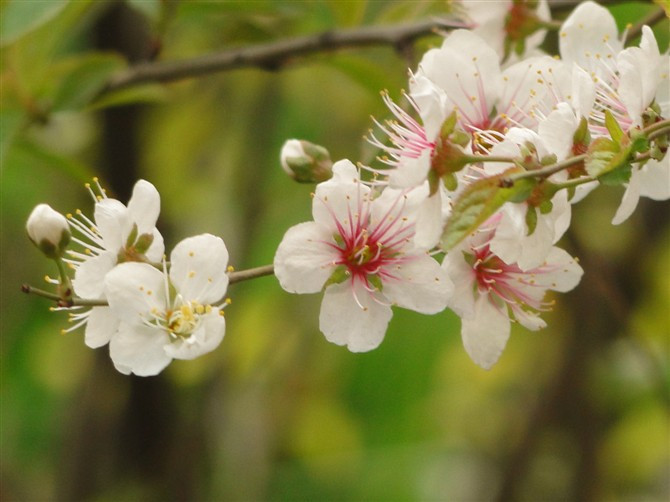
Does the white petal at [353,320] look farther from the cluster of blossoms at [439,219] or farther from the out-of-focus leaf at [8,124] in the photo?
the out-of-focus leaf at [8,124]


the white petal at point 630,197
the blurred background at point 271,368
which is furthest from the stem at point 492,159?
the blurred background at point 271,368

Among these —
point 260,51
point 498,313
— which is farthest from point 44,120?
point 498,313

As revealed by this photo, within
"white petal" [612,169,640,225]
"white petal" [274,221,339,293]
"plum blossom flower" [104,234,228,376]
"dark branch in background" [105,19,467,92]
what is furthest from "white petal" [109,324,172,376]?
"dark branch in background" [105,19,467,92]

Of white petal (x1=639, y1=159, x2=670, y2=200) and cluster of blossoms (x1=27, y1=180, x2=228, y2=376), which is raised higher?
white petal (x1=639, y1=159, x2=670, y2=200)

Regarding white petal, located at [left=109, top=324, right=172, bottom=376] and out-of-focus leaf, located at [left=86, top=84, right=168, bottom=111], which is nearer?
white petal, located at [left=109, top=324, right=172, bottom=376]

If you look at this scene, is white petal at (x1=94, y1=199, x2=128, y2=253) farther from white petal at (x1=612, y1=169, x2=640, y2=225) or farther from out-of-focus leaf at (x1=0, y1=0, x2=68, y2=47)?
white petal at (x1=612, y1=169, x2=640, y2=225)

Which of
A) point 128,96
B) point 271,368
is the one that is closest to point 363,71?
point 128,96
